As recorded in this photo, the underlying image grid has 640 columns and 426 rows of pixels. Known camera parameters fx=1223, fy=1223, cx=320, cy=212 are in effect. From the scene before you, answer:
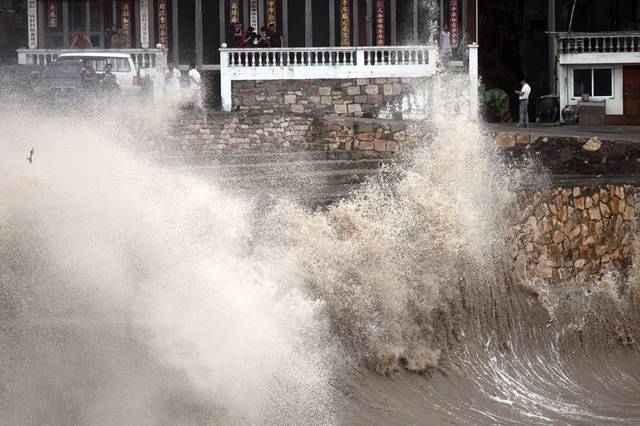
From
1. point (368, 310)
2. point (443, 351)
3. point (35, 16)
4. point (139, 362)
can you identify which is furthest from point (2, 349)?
point (35, 16)

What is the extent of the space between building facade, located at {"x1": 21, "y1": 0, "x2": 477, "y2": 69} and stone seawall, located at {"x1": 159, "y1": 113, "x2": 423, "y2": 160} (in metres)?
6.46

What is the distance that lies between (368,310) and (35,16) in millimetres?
21405

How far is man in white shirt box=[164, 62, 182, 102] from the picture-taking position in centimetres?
2970

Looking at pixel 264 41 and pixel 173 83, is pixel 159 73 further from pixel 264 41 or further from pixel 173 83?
pixel 264 41

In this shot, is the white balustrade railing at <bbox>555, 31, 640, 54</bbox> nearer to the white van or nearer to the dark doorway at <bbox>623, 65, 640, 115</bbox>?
the dark doorway at <bbox>623, 65, 640, 115</bbox>

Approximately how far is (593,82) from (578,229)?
47.2 ft

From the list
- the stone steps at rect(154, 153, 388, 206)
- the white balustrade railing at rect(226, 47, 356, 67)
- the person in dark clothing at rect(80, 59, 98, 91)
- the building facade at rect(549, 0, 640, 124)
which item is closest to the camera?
the stone steps at rect(154, 153, 388, 206)

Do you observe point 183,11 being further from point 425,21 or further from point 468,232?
point 468,232

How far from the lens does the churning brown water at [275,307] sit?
41.2ft

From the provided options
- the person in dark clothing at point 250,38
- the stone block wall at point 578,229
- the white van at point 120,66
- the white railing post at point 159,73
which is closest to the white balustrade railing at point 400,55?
the person in dark clothing at point 250,38

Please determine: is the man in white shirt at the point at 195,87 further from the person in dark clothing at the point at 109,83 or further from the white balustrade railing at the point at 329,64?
the person in dark clothing at the point at 109,83

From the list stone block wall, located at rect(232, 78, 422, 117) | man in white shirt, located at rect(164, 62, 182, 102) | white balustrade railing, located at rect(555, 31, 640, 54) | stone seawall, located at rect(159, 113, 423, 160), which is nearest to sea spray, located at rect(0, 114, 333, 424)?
stone seawall, located at rect(159, 113, 423, 160)

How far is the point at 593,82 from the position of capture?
33.8 meters

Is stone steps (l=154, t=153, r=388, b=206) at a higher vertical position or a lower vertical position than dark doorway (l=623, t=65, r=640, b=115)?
lower
